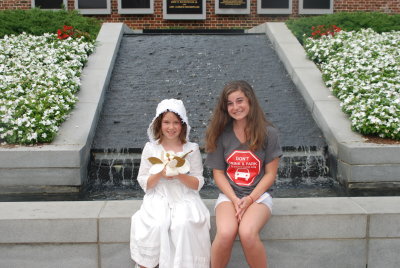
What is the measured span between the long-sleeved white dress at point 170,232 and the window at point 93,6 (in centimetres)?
Result: 1221

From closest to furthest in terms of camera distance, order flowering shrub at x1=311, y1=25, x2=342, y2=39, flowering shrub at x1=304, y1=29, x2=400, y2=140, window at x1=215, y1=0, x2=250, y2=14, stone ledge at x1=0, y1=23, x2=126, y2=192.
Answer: stone ledge at x1=0, y1=23, x2=126, y2=192 → flowering shrub at x1=304, y1=29, x2=400, y2=140 → flowering shrub at x1=311, y1=25, x2=342, y2=39 → window at x1=215, y1=0, x2=250, y2=14

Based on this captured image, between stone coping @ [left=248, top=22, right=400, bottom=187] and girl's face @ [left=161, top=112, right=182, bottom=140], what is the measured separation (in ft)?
8.08

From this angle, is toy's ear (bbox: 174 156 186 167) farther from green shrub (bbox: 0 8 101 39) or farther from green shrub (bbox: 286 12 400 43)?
green shrub (bbox: 286 12 400 43)

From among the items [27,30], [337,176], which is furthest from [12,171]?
[27,30]

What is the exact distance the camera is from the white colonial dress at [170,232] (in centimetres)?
339

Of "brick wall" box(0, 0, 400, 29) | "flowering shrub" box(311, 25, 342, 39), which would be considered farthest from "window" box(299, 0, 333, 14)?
"flowering shrub" box(311, 25, 342, 39)

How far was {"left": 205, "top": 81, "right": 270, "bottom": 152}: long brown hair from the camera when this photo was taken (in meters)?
3.66

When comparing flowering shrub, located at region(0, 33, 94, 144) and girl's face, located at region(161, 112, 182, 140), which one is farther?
flowering shrub, located at region(0, 33, 94, 144)

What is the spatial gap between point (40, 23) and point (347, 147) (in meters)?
7.33

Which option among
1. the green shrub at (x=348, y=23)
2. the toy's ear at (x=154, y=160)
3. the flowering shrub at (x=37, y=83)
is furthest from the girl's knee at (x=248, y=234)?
the green shrub at (x=348, y=23)

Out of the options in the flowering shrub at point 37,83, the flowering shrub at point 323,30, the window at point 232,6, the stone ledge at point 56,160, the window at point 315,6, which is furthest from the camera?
the window at point 315,6

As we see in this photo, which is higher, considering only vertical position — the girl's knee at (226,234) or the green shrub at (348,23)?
the green shrub at (348,23)

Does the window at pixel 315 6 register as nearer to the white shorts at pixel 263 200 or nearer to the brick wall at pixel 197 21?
the brick wall at pixel 197 21

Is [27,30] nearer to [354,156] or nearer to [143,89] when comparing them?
[143,89]
